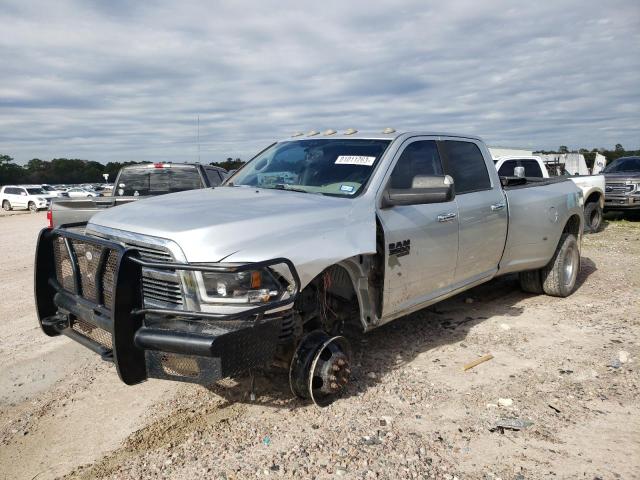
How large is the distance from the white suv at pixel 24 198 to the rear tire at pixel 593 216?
30365mm

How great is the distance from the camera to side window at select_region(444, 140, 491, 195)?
5.05 meters

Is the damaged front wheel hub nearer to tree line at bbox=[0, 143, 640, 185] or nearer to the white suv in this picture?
the white suv

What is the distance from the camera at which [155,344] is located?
116 inches

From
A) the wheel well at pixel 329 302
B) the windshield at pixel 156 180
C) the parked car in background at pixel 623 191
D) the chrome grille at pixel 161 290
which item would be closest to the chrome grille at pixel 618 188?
the parked car in background at pixel 623 191

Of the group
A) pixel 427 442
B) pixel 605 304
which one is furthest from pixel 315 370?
pixel 605 304

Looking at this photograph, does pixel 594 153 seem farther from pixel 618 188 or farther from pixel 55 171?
pixel 55 171

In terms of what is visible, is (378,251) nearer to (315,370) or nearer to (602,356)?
(315,370)

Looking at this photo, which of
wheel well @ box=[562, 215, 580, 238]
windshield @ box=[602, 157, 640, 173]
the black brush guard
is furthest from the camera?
windshield @ box=[602, 157, 640, 173]

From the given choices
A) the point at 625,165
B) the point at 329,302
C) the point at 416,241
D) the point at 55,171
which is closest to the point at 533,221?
the point at 416,241

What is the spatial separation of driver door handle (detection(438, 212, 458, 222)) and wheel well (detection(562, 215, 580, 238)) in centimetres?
290

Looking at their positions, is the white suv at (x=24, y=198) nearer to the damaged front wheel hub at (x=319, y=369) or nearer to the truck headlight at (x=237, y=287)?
the damaged front wheel hub at (x=319, y=369)

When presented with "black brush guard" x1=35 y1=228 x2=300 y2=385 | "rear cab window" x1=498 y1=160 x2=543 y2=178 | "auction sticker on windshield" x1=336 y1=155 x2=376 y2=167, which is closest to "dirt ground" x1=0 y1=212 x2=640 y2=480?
"black brush guard" x1=35 y1=228 x2=300 y2=385

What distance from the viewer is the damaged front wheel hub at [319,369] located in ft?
11.7

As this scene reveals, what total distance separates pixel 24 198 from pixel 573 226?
34.6 metres
